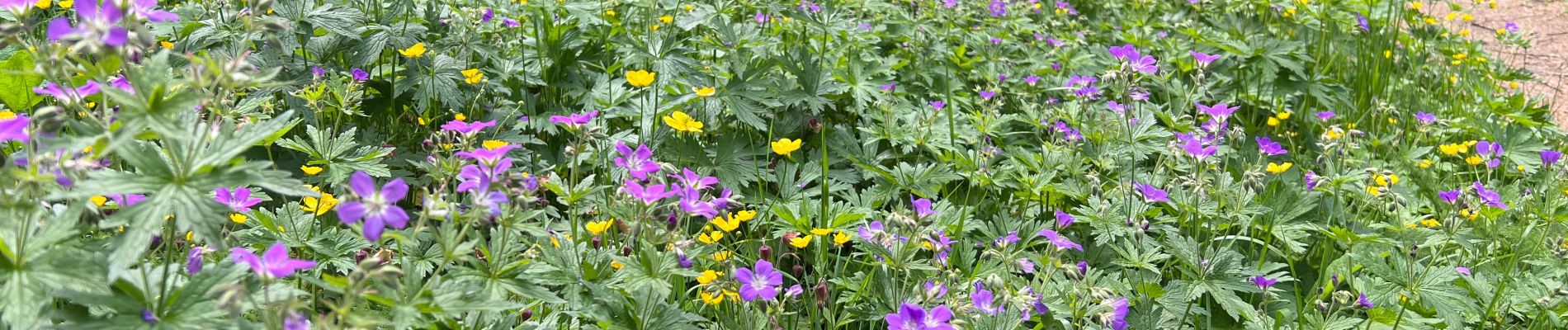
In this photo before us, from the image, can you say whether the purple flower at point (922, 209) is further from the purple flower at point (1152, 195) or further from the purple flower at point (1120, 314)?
the purple flower at point (1152, 195)

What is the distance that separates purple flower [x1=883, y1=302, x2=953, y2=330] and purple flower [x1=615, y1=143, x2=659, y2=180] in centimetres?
50

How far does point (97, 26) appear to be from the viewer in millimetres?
1129

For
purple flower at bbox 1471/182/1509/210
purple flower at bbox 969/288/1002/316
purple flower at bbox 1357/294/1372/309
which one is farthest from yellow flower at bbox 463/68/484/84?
purple flower at bbox 1471/182/1509/210

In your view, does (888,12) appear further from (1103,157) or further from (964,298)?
(964,298)

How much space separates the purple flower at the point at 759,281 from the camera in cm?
178

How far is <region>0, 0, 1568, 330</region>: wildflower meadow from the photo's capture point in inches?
48.6

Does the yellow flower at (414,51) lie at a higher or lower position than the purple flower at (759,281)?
higher

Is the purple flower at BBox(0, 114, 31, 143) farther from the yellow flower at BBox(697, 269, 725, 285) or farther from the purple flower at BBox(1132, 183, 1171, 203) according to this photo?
the purple flower at BBox(1132, 183, 1171, 203)

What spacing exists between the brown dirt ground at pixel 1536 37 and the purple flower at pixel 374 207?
5.59 metres

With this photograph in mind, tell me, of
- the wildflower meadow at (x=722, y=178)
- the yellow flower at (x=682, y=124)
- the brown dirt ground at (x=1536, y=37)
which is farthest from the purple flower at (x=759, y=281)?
the brown dirt ground at (x=1536, y=37)

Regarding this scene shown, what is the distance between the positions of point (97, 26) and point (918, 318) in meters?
1.18

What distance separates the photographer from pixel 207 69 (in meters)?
1.18

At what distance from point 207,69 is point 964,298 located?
1350 mm

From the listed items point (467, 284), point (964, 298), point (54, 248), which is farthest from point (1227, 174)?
point (54, 248)
